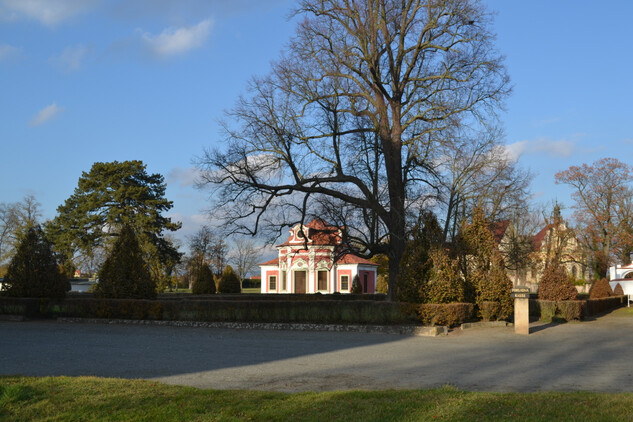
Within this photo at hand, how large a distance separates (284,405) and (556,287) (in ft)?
80.3

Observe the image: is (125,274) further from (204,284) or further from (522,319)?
(204,284)

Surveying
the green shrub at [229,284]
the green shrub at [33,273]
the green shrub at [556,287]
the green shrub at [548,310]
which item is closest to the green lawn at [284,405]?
the green shrub at [33,273]

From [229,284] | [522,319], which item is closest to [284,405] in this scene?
[522,319]

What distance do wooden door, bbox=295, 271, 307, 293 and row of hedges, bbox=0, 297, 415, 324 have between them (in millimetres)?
35557

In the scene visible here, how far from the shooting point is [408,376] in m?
10.3

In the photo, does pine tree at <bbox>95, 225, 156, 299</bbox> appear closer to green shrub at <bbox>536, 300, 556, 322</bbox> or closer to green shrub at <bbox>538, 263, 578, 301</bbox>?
green shrub at <bbox>536, 300, 556, 322</bbox>

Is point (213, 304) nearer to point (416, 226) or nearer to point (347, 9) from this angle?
point (416, 226)

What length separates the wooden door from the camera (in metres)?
59.8

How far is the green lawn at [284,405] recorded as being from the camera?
6.54 m

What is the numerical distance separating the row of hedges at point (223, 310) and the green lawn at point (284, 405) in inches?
559

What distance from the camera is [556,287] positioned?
28484 mm

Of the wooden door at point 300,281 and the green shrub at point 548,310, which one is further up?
the wooden door at point 300,281

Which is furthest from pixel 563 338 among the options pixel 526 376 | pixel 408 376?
pixel 408 376

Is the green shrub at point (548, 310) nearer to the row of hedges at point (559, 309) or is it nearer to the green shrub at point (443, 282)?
the row of hedges at point (559, 309)
